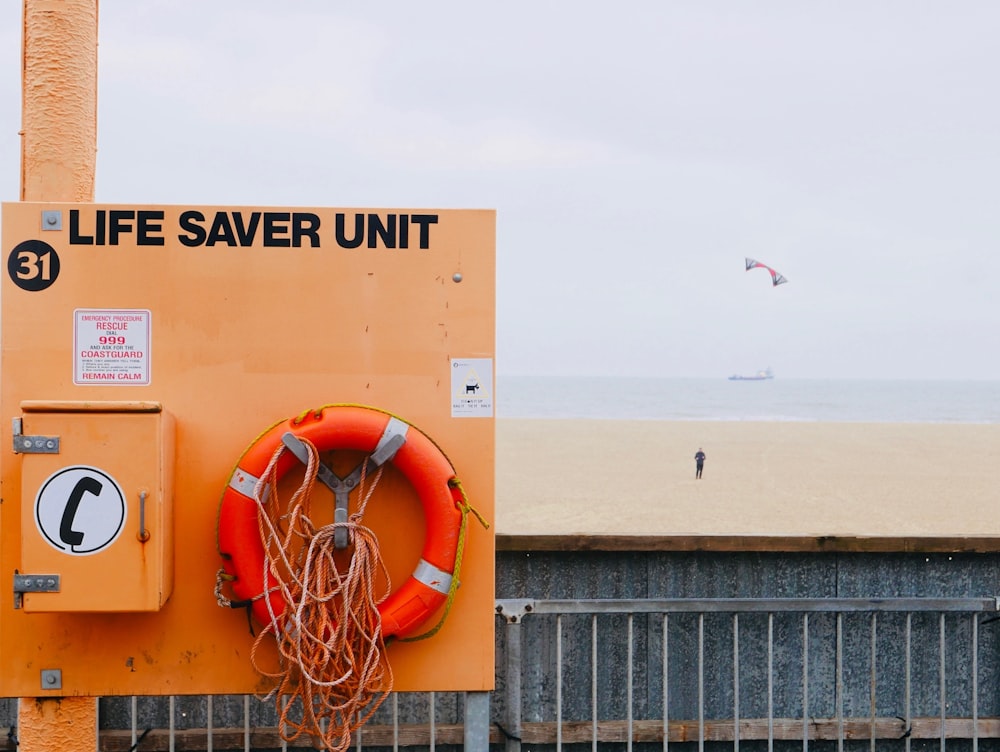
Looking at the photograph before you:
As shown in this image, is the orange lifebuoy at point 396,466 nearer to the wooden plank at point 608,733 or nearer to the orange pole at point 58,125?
the orange pole at point 58,125

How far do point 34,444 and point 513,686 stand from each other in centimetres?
187

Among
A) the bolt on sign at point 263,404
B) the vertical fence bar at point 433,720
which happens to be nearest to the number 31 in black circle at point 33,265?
the bolt on sign at point 263,404

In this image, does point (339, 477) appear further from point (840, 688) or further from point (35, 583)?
point (840, 688)

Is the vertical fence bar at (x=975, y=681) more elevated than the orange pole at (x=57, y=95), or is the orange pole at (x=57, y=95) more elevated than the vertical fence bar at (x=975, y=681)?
the orange pole at (x=57, y=95)

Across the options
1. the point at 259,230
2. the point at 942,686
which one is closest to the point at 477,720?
the point at 259,230

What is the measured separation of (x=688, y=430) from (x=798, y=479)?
18.3 meters

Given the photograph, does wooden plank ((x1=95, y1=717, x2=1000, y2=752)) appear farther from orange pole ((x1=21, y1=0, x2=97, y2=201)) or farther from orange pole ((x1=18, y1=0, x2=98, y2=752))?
orange pole ((x1=21, y1=0, x2=97, y2=201))

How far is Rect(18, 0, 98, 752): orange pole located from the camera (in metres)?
2.47

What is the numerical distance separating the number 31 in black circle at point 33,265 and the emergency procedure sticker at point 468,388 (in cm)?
114

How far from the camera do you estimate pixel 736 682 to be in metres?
3.40

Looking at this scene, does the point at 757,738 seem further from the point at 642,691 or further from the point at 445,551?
the point at 445,551

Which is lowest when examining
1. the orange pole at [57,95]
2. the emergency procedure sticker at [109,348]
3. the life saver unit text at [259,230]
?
the emergency procedure sticker at [109,348]

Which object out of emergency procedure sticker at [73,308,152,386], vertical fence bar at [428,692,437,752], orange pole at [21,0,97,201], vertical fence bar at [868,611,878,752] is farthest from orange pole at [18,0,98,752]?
vertical fence bar at [868,611,878,752]

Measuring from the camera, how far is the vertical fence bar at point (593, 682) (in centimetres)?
339
